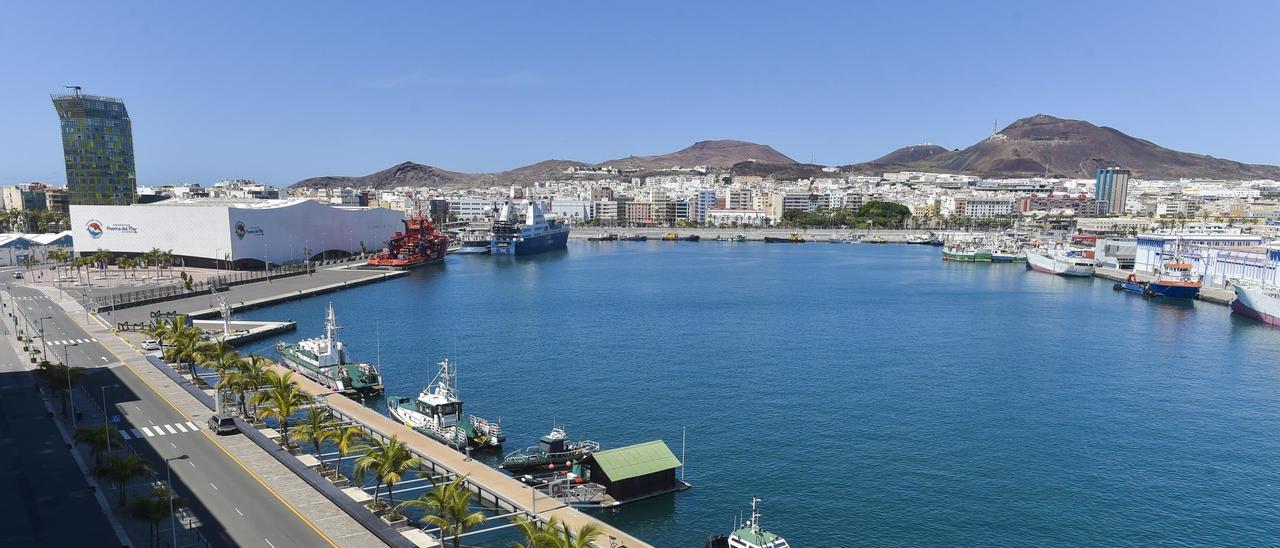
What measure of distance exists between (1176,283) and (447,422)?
6179 centimetres

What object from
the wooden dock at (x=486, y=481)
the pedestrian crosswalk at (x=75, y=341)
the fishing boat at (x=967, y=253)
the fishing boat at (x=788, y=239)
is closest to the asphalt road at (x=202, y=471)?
the wooden dock at (x=486, y=481)

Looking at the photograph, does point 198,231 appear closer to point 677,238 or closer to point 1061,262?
point 1061,262

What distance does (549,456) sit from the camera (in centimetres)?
2169

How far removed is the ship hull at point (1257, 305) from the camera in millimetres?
47469

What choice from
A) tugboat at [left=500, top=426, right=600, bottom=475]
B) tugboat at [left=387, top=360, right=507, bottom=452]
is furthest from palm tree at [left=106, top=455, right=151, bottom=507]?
tugboat at [left=500, top=426, right=600, bottom=475]

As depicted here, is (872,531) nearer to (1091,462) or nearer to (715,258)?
(1091,462)

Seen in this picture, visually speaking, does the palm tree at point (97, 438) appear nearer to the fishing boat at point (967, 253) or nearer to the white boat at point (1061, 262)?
the white boat at point (1061, 262)

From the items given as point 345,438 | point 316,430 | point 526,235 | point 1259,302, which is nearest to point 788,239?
point 526,235

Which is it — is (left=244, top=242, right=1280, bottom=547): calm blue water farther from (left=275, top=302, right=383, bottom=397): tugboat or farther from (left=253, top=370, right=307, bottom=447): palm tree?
(left=253, top=370, right=307, bottom=447): palm tree

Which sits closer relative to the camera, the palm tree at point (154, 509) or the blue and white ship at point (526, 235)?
the palm tree at point (154, 509)

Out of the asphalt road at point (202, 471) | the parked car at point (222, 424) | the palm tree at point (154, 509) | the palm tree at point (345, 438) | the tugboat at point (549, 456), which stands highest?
the palm tree at point (345, 438)

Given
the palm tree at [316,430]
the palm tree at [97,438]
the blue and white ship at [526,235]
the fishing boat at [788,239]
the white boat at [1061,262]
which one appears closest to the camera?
the palm tree at [97,438]

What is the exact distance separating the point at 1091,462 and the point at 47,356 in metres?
40.0

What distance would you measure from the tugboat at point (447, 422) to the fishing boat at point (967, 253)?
278ft
